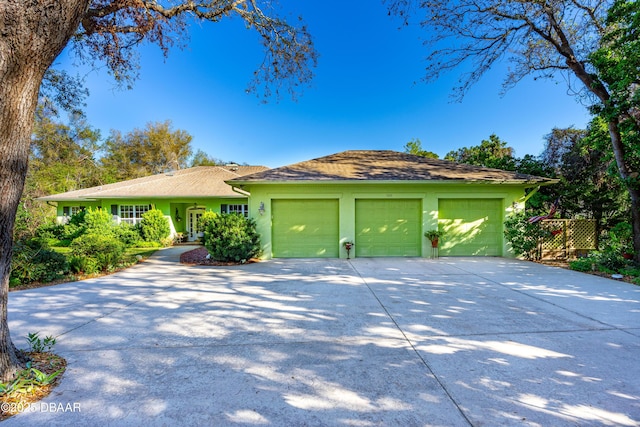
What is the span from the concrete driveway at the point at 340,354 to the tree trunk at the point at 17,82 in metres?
1.14

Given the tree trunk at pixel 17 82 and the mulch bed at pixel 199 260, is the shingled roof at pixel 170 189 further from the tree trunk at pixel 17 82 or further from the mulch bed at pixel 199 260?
the tree trunk at pixel 17 82

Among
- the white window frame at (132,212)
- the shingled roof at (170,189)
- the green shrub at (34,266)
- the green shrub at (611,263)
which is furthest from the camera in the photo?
the white window frame at (132,212)

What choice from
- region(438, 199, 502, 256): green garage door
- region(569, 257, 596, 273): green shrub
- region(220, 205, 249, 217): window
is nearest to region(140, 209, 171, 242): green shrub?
region(220, 205, 249, 217): window

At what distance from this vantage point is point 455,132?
16922 millimetres

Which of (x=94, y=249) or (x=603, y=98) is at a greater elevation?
(x=603, y=98)

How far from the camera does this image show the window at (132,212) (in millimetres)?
15859

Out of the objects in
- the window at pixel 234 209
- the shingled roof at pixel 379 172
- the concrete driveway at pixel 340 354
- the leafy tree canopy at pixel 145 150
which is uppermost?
the leafy tree canopy at pixel 145 150

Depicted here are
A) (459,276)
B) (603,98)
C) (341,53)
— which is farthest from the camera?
(341,53)

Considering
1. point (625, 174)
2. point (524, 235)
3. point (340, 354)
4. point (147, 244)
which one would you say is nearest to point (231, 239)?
point (340, 354)

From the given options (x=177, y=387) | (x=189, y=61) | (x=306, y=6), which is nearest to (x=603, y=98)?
(x=306, y=6)

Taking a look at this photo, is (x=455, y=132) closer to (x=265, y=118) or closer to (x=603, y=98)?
(x=603, y=98)

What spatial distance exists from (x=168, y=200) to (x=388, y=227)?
13.0 metres

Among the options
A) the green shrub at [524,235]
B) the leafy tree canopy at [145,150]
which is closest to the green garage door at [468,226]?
the green shrub at [524,235]

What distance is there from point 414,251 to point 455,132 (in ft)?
36.4
